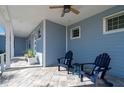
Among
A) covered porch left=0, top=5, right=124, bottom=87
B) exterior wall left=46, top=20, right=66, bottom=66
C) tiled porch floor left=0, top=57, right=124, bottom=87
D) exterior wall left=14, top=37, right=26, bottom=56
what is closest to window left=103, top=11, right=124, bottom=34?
covered porch left=0, top=5, right=124, bottom=87

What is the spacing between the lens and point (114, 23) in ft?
21.5

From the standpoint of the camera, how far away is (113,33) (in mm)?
6477

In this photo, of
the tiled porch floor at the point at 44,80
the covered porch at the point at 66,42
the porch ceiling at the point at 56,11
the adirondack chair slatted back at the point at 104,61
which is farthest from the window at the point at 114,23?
the tiled porch floor at the point at 44,80

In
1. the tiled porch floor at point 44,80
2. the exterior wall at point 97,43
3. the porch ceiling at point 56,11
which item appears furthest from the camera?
the porch ceiling at point 56,11

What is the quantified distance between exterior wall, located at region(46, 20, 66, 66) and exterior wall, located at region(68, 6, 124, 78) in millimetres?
440

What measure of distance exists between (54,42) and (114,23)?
4.02 meters

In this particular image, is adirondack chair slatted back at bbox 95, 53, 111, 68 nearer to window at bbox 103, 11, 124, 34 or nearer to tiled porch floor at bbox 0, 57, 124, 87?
tiled porch floor at bbox 0, 57, 124, 87

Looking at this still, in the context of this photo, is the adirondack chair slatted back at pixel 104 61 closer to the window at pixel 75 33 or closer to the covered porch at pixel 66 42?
the covered porch at pixel 66 42

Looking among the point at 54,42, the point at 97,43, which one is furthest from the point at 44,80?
the point at 54,42

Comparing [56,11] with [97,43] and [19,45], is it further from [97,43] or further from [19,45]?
[19,45]

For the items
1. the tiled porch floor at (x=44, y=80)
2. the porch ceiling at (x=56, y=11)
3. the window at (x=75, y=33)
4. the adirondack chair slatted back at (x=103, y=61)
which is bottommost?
the tiled porch floor at (x=44, y=80)

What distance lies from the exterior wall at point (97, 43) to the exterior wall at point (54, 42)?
0.44 m

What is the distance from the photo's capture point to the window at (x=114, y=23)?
6.20 meters
